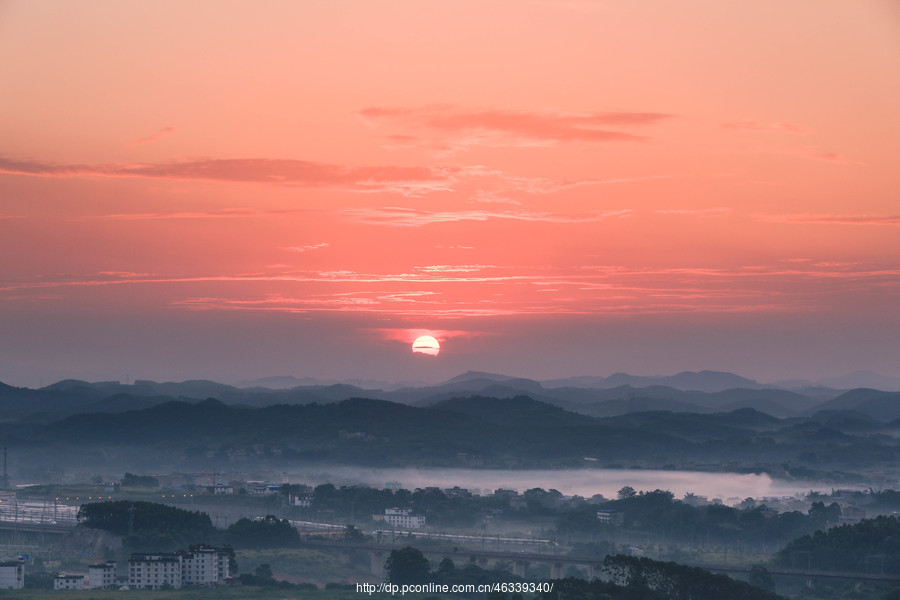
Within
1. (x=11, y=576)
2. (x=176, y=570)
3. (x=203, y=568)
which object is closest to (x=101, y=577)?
(x=176, y=570)

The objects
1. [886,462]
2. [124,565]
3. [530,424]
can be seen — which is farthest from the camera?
[530,424]

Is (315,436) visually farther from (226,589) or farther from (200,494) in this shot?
(226,589)

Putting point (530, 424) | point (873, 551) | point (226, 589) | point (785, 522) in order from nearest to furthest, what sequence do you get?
point (226, 589) < point (873, 551) < point (785, 522) < point (530, 424)

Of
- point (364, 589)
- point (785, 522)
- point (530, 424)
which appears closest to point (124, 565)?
point (364, 589)

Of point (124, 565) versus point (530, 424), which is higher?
point (530, 424)

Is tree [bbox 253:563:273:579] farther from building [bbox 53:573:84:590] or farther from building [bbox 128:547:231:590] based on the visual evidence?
building [bbox 53:573:84:590]

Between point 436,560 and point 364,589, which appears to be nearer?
point 364,589

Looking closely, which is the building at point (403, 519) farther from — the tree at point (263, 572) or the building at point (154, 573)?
the building at point (154, 573)

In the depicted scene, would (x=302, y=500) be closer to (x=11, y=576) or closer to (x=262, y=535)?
(x=262, y=535)
